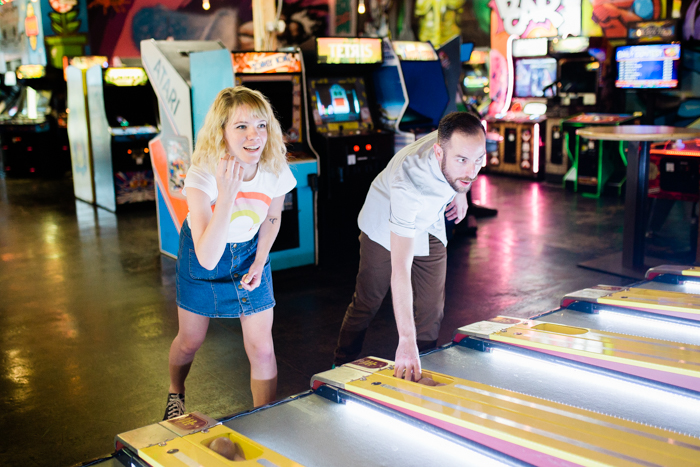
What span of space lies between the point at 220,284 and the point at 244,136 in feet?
1.70

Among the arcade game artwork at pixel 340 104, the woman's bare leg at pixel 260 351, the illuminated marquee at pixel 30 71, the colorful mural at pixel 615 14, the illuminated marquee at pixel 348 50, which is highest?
the colorful mural at pixel 615 14

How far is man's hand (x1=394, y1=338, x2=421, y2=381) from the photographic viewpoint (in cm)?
194

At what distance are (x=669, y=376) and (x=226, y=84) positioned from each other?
138 inches

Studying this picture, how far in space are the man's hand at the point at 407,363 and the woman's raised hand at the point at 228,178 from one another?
27.6 inches

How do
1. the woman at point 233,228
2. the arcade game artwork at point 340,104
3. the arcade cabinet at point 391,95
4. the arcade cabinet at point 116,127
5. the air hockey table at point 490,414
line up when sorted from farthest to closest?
the arcade cabinet at point 116,127, the arcade cabinet at point 391,95, the arcade game artwork at point 340,104, the woman at point 233,228, the air hockey table at point 490,414

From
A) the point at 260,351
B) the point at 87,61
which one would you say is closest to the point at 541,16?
the point at 87,61

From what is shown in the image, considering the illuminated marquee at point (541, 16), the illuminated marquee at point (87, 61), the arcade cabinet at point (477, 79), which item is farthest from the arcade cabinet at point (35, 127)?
the illuminated marquee at point (541, 16)

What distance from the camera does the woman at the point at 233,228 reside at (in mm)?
2010

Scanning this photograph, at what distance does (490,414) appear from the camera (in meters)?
1.65

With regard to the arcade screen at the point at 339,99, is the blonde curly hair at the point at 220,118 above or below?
below

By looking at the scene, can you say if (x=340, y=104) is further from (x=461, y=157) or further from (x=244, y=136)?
(x=461, y=157)

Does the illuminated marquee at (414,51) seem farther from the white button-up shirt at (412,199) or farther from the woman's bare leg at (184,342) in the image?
the woman's bare leg at (184,342)

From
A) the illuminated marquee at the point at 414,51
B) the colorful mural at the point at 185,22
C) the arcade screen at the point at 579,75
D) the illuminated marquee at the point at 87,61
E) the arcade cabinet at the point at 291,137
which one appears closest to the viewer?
the arcade cabinet at the point at 291,137

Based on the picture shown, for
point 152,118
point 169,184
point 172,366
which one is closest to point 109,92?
Result: point 152,118
